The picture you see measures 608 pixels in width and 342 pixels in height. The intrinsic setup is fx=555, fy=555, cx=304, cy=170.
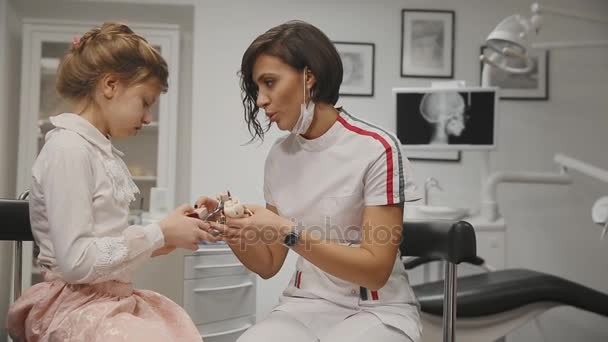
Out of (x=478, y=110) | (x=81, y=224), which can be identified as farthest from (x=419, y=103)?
(x=81, y=224)

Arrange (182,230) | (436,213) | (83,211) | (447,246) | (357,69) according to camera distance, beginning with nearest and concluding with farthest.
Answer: (83,211), (182,230), (447,246), (436,213), (357,69)

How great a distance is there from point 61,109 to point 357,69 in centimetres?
199

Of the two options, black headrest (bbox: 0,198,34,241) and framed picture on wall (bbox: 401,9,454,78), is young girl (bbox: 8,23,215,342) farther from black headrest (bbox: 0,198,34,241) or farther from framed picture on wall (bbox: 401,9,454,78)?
framed picture on wall (bbox: 401,9,454,78)

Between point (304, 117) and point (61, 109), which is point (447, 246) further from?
point (61, 109)

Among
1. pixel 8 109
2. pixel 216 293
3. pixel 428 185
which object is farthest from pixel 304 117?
pixel 8 109

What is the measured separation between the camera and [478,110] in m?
3.34

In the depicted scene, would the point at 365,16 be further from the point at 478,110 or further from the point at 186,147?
the point at 186,147

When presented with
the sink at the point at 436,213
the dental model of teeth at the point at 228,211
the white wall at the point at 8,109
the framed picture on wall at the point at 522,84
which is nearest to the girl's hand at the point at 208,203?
the dental model of teeth at the point at 228,211

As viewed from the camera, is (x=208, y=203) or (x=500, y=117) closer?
(x=208, y=203)

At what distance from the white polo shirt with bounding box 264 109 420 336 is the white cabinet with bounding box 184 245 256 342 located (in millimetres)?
1343

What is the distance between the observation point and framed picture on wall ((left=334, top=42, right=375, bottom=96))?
3.86 meters

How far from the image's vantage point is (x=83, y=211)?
3.47 feet

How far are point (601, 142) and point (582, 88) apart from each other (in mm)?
406

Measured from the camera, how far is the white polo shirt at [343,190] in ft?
4.37
